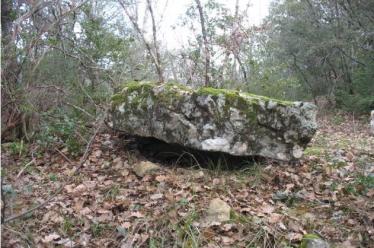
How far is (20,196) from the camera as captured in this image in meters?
3.99

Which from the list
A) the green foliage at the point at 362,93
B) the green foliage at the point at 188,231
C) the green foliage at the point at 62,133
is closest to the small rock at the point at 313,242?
the green foliage at the point at 188,231

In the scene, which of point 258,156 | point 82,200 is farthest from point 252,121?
point 82,200

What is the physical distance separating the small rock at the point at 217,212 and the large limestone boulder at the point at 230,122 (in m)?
1.05

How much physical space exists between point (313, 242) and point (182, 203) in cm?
119

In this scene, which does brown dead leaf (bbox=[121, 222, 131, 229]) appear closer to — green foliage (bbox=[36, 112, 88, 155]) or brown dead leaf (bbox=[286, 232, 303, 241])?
brown dead leaf (bbox=[286, 232, 303, 241])

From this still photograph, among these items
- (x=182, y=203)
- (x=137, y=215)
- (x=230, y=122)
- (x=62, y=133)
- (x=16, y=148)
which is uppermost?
(x=230, y=122)

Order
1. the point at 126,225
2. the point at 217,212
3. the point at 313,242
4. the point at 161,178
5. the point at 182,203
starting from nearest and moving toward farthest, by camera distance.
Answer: the point at 313,242 < the point at 126,225 < the point at 217,212 < the point at 182,203 < the point at 161,178

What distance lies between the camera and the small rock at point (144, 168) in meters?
4.65

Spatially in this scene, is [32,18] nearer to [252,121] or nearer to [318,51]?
[252,121]

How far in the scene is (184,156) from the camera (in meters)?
5.20

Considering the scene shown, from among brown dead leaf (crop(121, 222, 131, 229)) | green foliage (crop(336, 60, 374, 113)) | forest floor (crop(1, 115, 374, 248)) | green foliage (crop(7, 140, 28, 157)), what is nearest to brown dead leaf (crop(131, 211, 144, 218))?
forest floor (crop(1, 115, 374, 248))

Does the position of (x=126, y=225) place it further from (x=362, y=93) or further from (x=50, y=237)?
(x=362, y=93)

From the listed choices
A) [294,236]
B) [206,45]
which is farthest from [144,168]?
[206,45]

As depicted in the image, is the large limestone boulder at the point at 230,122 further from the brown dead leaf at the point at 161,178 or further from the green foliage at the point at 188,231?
the green foliage at the point at 188,231
